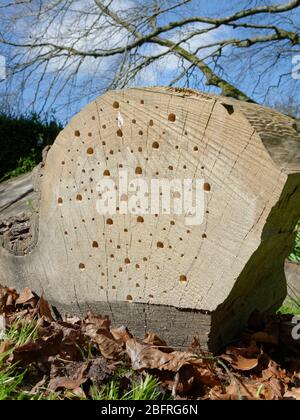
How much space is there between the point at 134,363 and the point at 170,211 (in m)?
0.60

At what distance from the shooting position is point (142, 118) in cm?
216

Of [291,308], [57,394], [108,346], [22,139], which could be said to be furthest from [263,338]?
[22,139]

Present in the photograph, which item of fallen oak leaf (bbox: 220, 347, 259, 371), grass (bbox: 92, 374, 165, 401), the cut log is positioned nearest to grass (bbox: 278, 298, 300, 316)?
the cut log

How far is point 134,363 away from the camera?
192 centimetres

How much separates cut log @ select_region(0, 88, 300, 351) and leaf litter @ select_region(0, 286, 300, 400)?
130mm

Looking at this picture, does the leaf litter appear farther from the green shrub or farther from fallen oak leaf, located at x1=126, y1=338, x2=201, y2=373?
the green shrub

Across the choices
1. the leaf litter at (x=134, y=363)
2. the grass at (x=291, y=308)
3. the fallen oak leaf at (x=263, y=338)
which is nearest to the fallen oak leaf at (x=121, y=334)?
the leaf litter at (x=134, y=363)

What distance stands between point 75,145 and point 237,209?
2.59 feet

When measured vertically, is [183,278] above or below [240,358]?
above

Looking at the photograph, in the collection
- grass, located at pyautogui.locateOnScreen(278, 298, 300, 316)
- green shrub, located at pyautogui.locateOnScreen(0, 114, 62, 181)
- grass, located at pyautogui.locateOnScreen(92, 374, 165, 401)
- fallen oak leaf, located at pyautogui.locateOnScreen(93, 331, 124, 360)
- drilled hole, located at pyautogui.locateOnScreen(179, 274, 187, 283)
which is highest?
green shrub, located at pyautogui.locateOnScreen(0, 114, 62, 181)

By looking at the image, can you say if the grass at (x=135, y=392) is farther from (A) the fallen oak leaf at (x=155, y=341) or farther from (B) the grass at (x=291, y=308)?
(B) the grass at (x=291, y=308)

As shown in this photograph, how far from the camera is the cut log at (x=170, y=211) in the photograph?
1993mm

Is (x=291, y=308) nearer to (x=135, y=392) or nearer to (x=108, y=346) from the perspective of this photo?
(x=108, y=346)

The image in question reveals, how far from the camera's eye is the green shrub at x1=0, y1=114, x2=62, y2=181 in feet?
22.5
